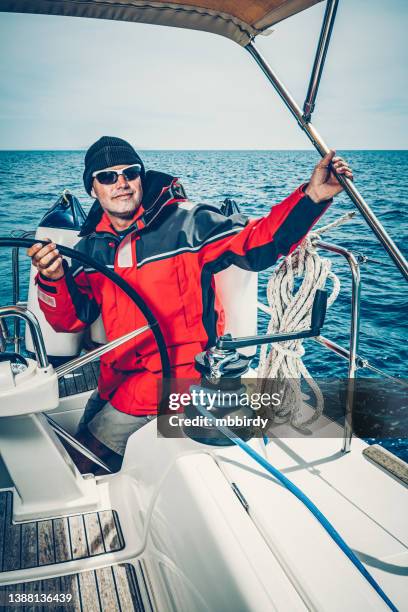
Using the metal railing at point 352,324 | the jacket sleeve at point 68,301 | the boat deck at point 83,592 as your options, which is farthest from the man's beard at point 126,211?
the boat deck at point 83,592

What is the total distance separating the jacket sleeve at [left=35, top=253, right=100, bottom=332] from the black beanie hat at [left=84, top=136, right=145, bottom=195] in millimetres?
435

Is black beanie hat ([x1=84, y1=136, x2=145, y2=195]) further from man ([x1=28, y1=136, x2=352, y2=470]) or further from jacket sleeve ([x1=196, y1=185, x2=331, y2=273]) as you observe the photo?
jacket sleeve ([x1=196, y1=185, x2=331, y2=273])

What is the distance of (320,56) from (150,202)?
0.90 metres

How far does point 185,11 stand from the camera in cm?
142

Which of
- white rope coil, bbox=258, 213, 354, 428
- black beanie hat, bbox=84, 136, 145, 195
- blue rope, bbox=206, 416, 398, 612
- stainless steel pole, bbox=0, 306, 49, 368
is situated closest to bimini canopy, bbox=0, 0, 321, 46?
black beanie hat, bbox=84, 136, 145, 195

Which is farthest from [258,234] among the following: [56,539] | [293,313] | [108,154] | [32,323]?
[56,539]

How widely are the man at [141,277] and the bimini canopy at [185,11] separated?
0.57m

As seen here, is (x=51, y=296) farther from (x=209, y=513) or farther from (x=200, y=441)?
(x=209, y=513)

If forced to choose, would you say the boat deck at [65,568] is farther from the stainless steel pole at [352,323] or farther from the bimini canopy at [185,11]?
the bimini canopy at [185,11]

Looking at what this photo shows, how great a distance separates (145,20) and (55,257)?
0.83m

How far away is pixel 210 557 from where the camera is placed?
0.97 m

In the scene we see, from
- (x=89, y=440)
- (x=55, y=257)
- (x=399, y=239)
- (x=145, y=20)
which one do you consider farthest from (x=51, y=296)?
(x=399, y=239)

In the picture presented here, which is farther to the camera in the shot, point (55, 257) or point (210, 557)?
point (55, 257)

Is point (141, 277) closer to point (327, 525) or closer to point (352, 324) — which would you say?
point (352, 324)
